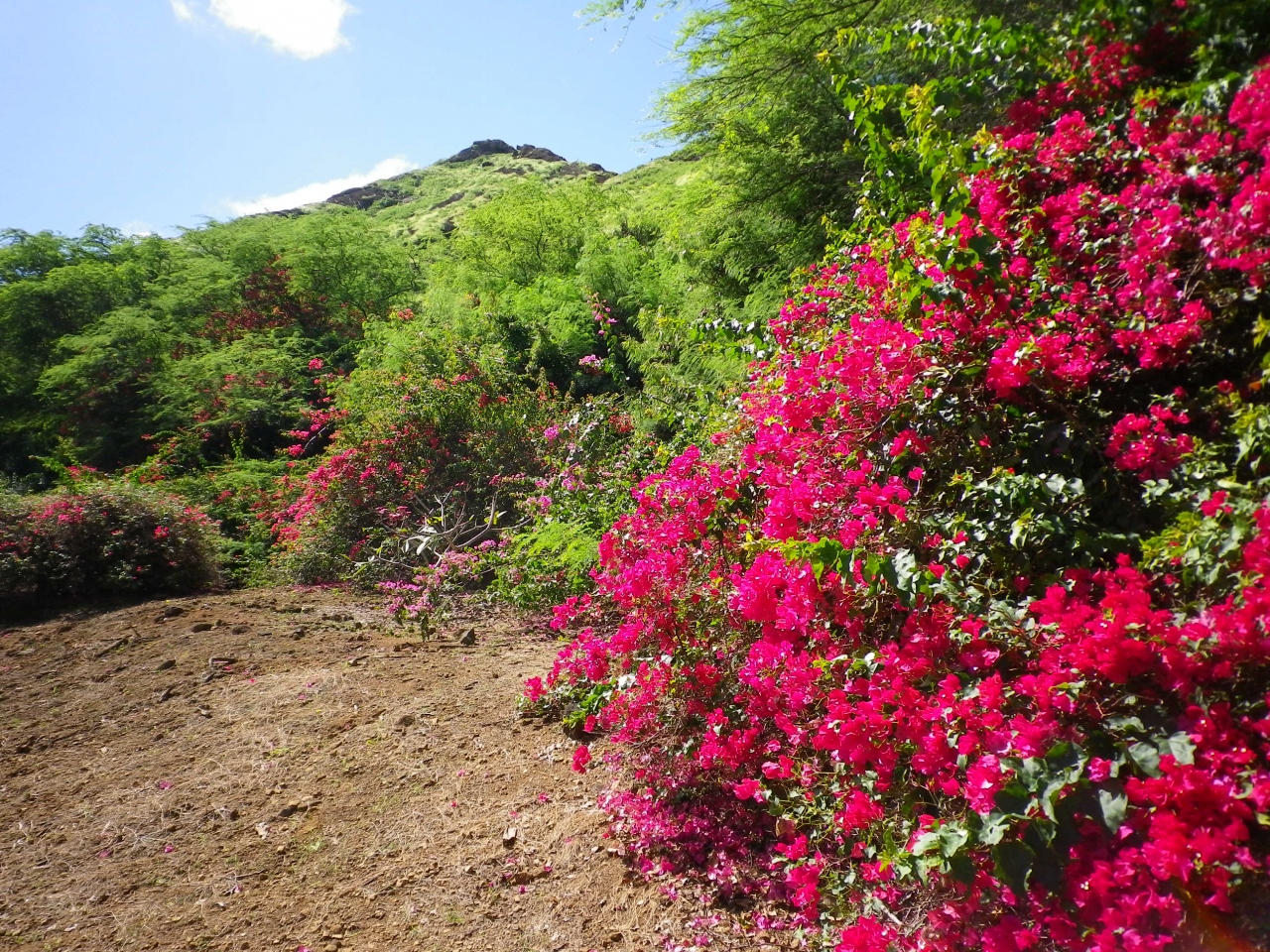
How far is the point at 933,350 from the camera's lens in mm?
2084

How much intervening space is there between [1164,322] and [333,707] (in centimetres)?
425

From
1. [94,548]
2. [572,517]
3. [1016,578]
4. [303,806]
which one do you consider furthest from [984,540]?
[94,548]

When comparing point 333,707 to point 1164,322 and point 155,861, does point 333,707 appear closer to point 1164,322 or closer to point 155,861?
point 155,861

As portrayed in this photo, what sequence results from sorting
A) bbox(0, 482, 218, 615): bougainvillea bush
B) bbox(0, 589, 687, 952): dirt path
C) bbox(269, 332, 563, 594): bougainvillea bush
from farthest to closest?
bbox(269, 332, 563, 594): bougainvillea bush → bbox(0, 482, 218, 615): bougainvillea bush → bbox(0, 589, 687, 952): dirt path

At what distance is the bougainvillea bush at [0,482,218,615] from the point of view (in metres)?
6.62

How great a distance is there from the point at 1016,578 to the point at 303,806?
316cm

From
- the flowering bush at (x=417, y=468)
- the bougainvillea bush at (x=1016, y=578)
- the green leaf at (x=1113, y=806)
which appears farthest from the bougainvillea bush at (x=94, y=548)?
the green leaf at (x=1113, y=806)

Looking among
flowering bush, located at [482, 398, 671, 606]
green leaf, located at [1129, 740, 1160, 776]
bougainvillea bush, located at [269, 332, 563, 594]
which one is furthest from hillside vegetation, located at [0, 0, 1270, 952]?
bougainvillea bush, located at [269, 332, 563, 594]

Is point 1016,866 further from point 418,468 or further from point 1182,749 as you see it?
point 418,468

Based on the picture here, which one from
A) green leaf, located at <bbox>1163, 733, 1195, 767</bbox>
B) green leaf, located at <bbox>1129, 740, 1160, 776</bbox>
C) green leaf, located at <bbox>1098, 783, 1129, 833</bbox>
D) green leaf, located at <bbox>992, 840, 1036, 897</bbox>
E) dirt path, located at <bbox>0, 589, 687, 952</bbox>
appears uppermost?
green leaf, located at <bbox>1163, 733, 1195, 767</bbox>

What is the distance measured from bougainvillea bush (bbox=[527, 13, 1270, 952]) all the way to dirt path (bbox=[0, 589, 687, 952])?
415 mm

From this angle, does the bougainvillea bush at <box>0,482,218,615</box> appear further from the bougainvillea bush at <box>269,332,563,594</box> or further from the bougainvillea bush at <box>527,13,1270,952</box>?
the bougainvillea bush at <box>527,13,1270,952</box>

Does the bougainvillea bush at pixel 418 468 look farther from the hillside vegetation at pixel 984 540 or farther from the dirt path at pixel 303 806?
the hillside vegetation at pixel 984 540

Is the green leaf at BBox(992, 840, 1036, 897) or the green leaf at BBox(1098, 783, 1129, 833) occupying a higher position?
the green leaf at BBox(1098, 783, 1129, 833)
